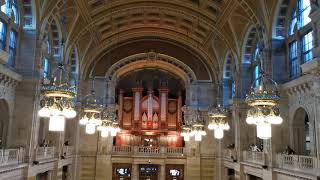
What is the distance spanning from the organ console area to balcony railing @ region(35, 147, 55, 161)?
10.9 metres

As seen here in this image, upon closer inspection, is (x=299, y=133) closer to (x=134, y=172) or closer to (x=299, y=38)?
(x=299, y=38)

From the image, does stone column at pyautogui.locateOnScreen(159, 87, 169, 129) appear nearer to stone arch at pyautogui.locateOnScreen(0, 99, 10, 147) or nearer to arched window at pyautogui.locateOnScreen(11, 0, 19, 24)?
stone arch at pyautogui.locateOnScreen(0, 99, 10, 147)

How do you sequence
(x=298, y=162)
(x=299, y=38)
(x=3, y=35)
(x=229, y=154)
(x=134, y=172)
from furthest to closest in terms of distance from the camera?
(x=134, y=172), (x=229, y=154), (x=299, y=38), (x=3, y=35), (x=298, y=162)

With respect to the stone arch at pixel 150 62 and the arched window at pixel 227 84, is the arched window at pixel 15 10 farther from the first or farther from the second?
the arched window at pixel 227 84

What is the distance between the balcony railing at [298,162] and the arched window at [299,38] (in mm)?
4245

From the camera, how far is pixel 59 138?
22422 millimetres

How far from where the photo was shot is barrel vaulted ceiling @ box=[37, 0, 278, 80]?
19672 millimetres

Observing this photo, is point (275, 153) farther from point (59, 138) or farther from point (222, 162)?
point (59, 138)

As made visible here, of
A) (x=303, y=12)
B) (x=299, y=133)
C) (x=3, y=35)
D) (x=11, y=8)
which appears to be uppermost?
(x=11, y=8)

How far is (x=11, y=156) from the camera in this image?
15.1 meters

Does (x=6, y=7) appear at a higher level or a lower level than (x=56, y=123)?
higher

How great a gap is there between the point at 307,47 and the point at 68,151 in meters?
17.3

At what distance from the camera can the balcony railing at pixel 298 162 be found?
12717 mm

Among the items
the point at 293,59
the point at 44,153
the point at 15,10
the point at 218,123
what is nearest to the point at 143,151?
the point at 44,153
